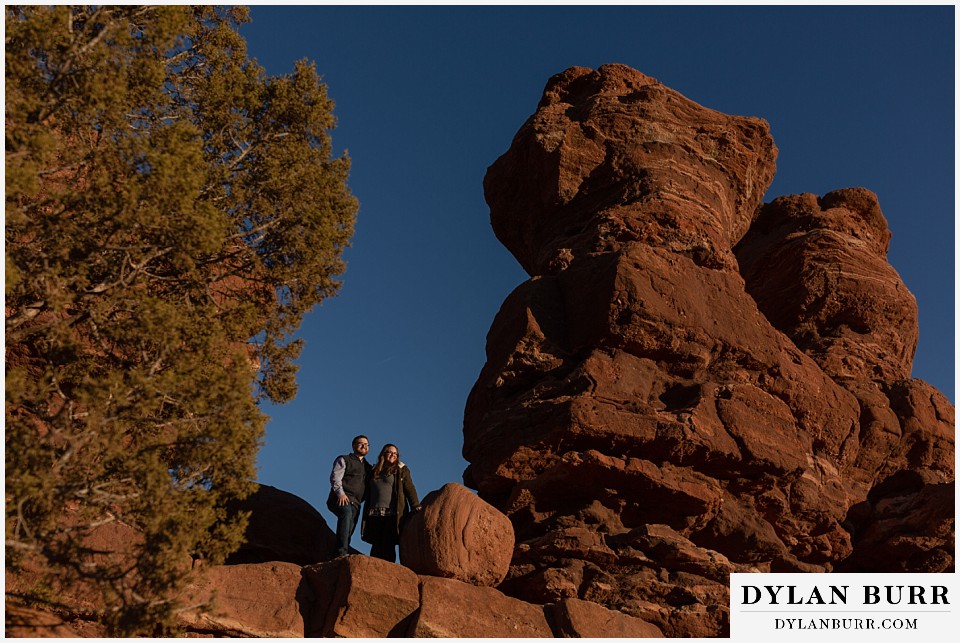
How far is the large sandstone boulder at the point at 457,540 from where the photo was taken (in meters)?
17.2

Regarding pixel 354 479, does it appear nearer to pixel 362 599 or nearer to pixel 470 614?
pixel 362 599

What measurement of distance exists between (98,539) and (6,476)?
469 cm

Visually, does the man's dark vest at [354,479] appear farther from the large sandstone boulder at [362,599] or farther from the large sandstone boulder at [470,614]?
the large sandstone boulder at [470,614]

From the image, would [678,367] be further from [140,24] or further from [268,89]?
[140,24]

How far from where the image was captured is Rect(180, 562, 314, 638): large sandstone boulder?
51.1ft

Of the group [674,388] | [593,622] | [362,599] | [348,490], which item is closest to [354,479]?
[348,490]

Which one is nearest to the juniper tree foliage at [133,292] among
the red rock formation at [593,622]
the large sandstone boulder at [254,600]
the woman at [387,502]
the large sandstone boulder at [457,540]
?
the large sandstone boulder at [254,600]

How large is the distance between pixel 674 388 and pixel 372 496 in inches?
334

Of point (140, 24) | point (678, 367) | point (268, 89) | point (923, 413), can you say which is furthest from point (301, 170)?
point (923, 413)

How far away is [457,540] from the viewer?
17391 millimetres

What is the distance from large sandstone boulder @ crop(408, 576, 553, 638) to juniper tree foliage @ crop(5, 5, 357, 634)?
385 cm

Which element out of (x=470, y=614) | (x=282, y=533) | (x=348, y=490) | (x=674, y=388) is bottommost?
(x=470, y=614)

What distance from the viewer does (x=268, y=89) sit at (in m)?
19.0

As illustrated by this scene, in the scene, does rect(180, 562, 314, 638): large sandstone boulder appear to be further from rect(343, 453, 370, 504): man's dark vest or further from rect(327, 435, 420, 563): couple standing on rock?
rect(343, 453, 370, 504): man's dark vest
